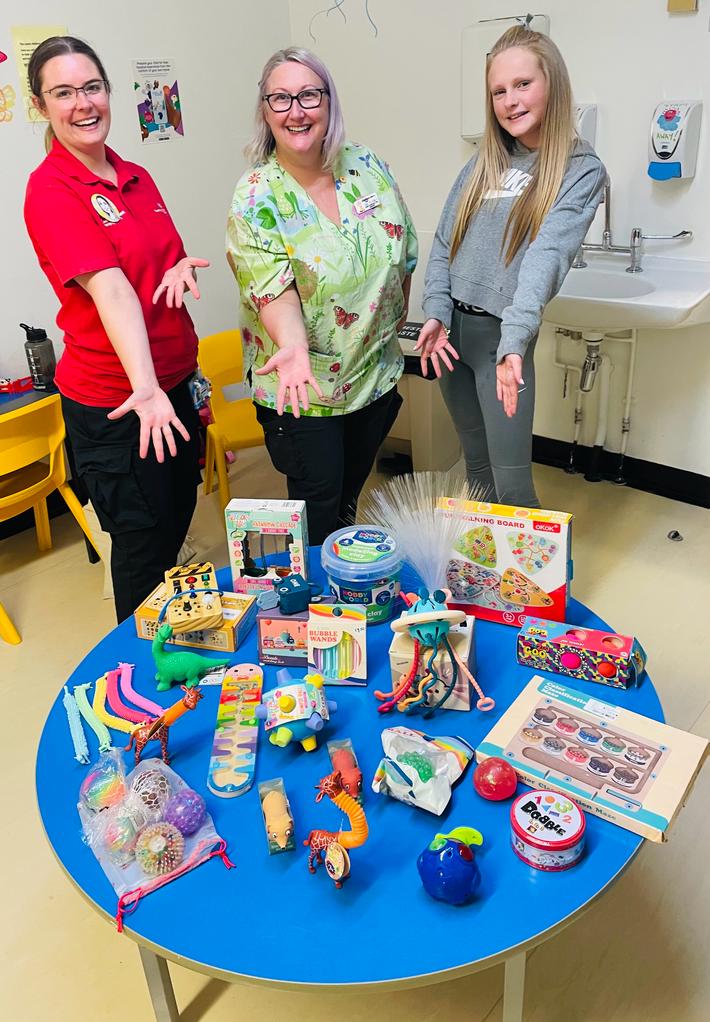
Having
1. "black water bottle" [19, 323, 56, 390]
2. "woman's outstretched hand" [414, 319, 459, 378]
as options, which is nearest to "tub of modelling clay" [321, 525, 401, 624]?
"woman's outstretched hand" [414, 319, 459, 378]

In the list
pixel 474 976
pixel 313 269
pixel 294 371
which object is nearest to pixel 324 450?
pixel 294 371

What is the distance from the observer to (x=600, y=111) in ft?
8.38

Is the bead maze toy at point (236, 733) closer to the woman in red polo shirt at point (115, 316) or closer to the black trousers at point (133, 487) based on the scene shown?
the woman in red polo shirt at point (115, 316)

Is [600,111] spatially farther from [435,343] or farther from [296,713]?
[296,713]

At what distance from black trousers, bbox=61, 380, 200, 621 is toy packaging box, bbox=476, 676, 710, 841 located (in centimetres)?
92

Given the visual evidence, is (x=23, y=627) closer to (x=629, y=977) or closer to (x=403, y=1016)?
(x=403, y=1016)

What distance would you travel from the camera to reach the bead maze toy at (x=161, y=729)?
1178mm

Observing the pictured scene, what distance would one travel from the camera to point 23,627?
7.76 feet

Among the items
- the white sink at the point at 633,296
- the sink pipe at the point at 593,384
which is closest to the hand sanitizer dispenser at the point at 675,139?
the white sink at the point at 633,296

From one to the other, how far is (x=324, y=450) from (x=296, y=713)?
0.79 metres

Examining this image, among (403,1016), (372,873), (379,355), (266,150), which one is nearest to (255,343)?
(379,355)

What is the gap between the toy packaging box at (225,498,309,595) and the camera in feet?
4.77

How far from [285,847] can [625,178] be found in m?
2.31

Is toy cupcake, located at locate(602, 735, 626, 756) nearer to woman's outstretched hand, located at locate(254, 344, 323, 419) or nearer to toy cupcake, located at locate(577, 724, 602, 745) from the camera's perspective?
toy cupcake, located at locate(577, 724, 602, 745)
